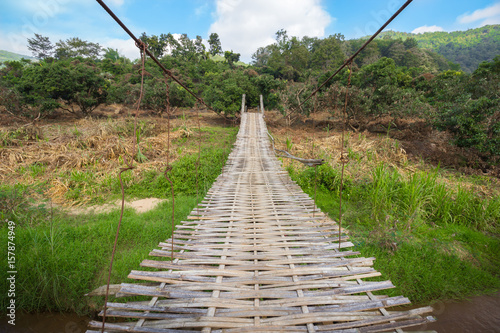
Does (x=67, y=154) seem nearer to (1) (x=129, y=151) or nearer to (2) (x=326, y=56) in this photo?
(1) (x=129, y=151)

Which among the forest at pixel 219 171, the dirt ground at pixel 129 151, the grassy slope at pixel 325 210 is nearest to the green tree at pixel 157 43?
the forest at pixel 219 171

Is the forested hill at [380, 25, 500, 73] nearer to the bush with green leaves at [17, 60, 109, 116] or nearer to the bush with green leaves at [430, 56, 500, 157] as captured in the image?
the bush with green leaves at [430, 56, 500, 157]

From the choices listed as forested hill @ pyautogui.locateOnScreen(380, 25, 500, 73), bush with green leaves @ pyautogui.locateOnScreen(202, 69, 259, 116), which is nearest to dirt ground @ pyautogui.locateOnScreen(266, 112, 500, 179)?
bush with green leaves @ pyautogui.locateOnScreen(202, 69, 259, 116)

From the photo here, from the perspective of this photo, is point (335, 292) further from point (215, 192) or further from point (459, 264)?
point (459, 264)

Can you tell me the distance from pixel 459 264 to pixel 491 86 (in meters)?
7.38

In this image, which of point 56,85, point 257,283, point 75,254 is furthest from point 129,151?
point 56,85

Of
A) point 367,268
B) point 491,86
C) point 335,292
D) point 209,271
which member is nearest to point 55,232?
point 209,271

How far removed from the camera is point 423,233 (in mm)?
2697

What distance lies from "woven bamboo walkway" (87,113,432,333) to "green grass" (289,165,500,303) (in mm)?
947

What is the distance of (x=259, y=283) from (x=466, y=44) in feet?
191

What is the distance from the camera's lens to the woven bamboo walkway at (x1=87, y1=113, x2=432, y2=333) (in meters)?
1.07

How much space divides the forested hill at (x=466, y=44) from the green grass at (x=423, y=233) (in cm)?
3533

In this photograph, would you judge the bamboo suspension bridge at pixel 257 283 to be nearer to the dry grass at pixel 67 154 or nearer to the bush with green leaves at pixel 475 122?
the dry grass at pixel 67 154

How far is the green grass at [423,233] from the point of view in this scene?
2.07m
